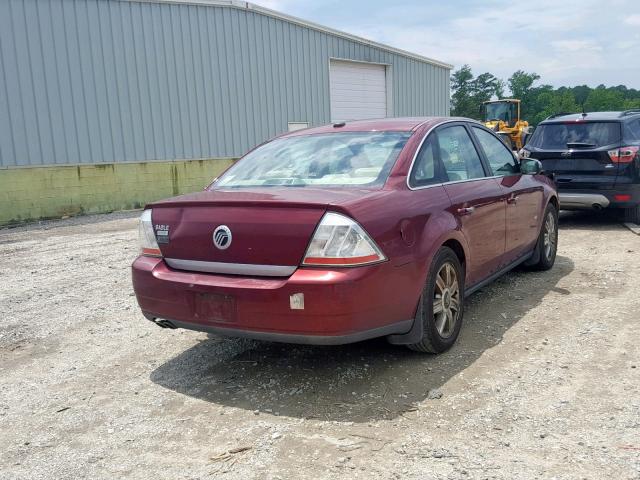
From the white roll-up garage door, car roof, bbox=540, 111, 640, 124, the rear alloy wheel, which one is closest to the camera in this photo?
the rear alloy wheel

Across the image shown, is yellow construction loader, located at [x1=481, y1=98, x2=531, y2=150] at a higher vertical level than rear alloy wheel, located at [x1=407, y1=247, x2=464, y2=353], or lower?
higher

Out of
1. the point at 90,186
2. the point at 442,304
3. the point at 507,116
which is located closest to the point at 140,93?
the point at 90,186

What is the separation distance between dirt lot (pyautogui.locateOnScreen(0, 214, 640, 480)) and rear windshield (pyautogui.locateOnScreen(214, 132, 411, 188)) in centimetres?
122

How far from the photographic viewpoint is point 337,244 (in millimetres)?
3320

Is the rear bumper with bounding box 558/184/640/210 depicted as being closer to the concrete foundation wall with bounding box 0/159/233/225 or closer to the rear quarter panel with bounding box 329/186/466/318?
the rear quarter panel with bounding box 329/186/466/318

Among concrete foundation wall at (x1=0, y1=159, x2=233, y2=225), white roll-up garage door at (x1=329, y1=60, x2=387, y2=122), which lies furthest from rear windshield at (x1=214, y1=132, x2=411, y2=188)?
white roll-up garage door at (x1=329, y1=60, x2=387, y2=122)

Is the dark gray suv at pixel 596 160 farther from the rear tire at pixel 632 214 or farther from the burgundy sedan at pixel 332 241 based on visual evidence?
the burgundy sedan at pixel 332 241

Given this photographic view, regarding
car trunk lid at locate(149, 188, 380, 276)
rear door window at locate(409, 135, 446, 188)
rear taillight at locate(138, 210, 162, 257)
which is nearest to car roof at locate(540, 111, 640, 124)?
rear door window at locate(409, 135, 446, 188)

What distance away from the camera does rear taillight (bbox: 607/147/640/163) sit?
852 centimetres

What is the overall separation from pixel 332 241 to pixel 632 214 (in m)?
7.23

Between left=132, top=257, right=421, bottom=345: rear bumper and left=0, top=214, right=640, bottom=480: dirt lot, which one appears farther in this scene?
left=132, top=257, right=421, bottom=345: rear bumper

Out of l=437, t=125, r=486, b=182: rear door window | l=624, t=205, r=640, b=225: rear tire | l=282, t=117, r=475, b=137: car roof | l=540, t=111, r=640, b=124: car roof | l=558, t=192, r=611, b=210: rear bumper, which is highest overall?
l=540, t=111, r=640, b=124: car roof

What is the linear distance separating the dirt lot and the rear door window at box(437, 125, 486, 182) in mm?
1180

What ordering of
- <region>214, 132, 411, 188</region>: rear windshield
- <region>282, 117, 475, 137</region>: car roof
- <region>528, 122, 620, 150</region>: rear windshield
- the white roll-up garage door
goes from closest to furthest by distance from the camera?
1. <region>214, 132, 411, 188</region>: rear windshield
2. <region>282, 117, 475, 137</region>: car roof
3. <region>528, 122, 620, 150</region>: rear windshield
4. the white roll-up garage door
